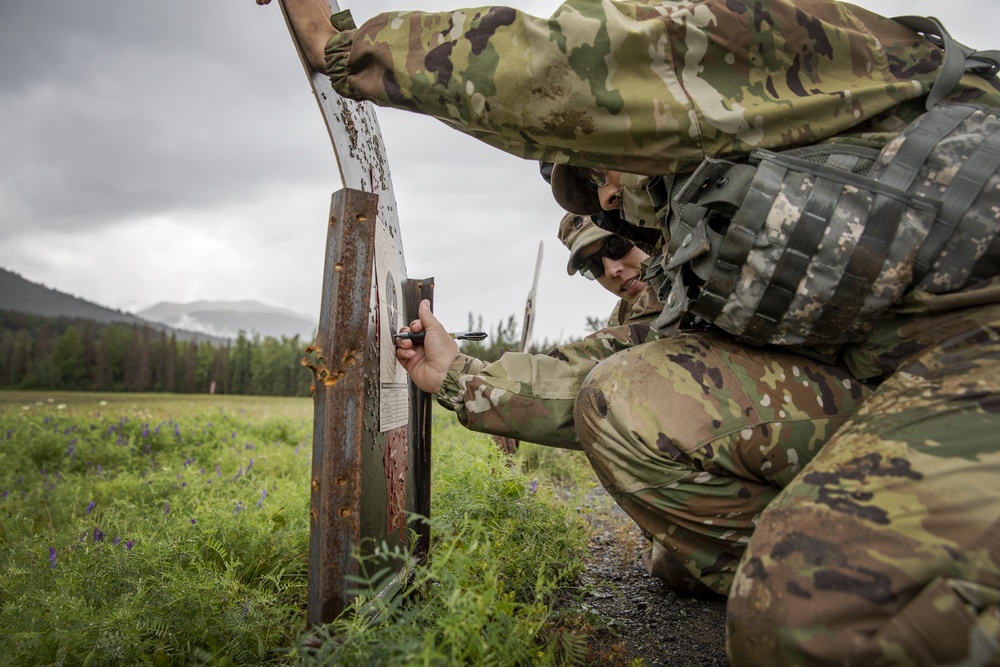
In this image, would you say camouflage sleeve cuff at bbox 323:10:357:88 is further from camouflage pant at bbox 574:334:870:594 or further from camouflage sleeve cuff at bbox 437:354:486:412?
camouflage pant at bbox 574:334:870:594

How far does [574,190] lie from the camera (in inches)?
107

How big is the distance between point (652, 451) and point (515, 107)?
111 cm

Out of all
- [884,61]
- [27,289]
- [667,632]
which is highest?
[27,289]

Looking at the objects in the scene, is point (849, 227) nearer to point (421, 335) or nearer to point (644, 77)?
point (644, 77)

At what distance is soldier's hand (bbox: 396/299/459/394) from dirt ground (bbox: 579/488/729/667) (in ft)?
3.65

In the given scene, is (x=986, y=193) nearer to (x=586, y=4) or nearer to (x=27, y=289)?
(x=586, y=4)

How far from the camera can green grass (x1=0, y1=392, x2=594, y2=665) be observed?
1.47 metres

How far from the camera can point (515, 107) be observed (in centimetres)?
171

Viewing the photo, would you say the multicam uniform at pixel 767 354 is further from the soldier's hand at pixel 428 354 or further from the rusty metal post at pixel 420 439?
the rusty metal post at pixel 420 439

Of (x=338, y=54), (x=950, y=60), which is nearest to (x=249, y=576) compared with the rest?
(x=338, y=54)

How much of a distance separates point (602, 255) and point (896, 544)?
9.05 feet

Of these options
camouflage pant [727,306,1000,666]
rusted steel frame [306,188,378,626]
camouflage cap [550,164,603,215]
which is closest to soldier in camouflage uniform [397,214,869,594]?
camouflage pant [727,306,1000,666]

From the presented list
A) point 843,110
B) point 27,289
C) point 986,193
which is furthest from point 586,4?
point 27,289

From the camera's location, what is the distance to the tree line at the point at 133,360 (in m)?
41.6
